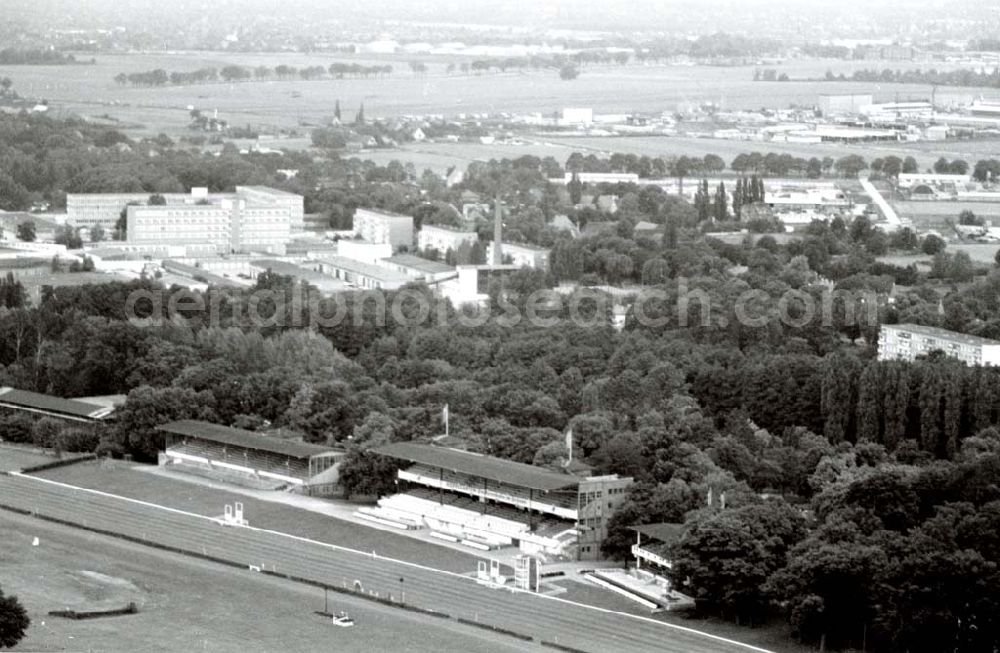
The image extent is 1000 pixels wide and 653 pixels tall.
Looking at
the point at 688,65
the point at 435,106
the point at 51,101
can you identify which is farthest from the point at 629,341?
the point at 688,65

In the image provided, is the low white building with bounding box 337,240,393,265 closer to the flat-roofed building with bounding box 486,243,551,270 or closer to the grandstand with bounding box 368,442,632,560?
the flat-roofed building with bounding box 486,243,551,270

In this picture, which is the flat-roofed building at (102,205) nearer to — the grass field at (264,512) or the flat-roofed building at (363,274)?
the flat-roofed building at (363,274)

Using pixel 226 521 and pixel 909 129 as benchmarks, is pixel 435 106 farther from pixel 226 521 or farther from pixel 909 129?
pixel 226 521

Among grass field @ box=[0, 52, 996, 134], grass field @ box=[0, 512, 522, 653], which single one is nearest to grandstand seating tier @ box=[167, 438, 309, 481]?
grass field @ box=[0, 512, 522, 653]

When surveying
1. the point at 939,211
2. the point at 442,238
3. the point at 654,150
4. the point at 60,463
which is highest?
the point at 60,463

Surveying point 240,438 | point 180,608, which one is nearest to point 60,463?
point 240,438

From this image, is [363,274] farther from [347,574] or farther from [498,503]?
[347,574]
